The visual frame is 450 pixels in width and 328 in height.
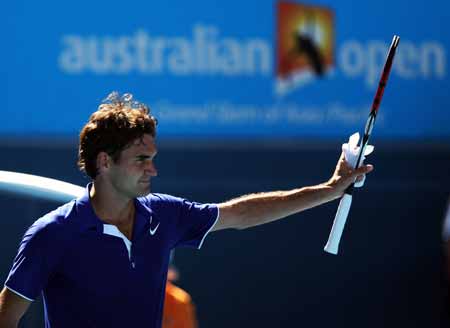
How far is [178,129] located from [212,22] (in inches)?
26.5

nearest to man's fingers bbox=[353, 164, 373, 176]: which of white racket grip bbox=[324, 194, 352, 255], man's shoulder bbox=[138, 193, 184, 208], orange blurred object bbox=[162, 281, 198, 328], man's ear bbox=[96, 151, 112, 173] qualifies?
white racket grip bbox=[324, 194, 352, 255]

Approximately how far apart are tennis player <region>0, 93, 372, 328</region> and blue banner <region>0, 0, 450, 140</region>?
3664mm

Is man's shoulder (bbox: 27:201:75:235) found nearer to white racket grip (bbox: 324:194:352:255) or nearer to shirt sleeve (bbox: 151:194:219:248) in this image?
shirt sleeve (bbox: 151:194:219:248)

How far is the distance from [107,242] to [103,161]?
0.79 feet

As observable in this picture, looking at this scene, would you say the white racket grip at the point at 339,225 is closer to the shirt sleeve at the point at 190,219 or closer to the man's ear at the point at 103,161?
the shirt sleeve at the point at 190,219

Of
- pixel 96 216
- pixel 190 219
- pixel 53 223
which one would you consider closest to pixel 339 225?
pixel 190 219

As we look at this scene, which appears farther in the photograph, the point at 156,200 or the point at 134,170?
the point at 156,200

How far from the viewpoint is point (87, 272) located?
349cm

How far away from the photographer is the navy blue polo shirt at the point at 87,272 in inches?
135

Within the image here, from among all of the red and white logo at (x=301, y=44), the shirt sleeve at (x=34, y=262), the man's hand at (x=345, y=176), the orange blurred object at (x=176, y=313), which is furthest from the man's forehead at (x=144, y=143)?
the red and white logo at (x=301, y=44)

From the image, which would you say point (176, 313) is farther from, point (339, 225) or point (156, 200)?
point (156, 200)

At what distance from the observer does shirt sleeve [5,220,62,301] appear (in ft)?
11.2

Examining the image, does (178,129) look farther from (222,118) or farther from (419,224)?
(419,224)

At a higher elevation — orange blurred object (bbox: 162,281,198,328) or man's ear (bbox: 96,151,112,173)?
man's ear (bbox: 96,151,112,173)
